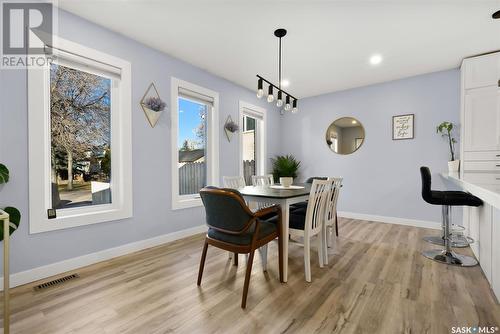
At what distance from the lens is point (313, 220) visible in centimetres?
218

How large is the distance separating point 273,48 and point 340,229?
9.66 ft

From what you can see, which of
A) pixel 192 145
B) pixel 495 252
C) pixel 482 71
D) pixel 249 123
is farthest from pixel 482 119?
pixel 192 145

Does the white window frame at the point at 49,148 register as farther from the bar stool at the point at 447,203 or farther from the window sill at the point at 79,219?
the bar stool at the point at 447,203

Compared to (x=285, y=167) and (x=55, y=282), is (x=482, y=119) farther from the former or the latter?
(x=55, y=282)

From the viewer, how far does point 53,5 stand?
212 cm

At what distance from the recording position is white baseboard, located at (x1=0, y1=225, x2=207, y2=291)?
1.95 meters

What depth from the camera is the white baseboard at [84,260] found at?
195 cm

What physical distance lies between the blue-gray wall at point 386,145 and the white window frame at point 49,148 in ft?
12.1

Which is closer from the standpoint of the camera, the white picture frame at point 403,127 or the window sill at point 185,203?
the window sill at point 185,203

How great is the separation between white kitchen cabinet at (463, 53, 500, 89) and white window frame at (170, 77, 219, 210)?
3.69 m

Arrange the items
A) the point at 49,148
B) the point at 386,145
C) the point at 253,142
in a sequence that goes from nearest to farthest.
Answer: the point at 49,148
the point at 386,145
the point at 253,142

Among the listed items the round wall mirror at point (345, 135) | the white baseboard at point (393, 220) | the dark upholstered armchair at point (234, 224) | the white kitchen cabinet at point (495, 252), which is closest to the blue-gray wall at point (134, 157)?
the dark upholstered armchair at point (234, 224)

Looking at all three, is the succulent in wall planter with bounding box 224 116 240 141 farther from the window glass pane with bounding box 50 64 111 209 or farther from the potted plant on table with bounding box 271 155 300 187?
the window glass pane with bounding box 50 64 111 209

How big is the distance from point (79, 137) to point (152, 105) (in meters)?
0.86
